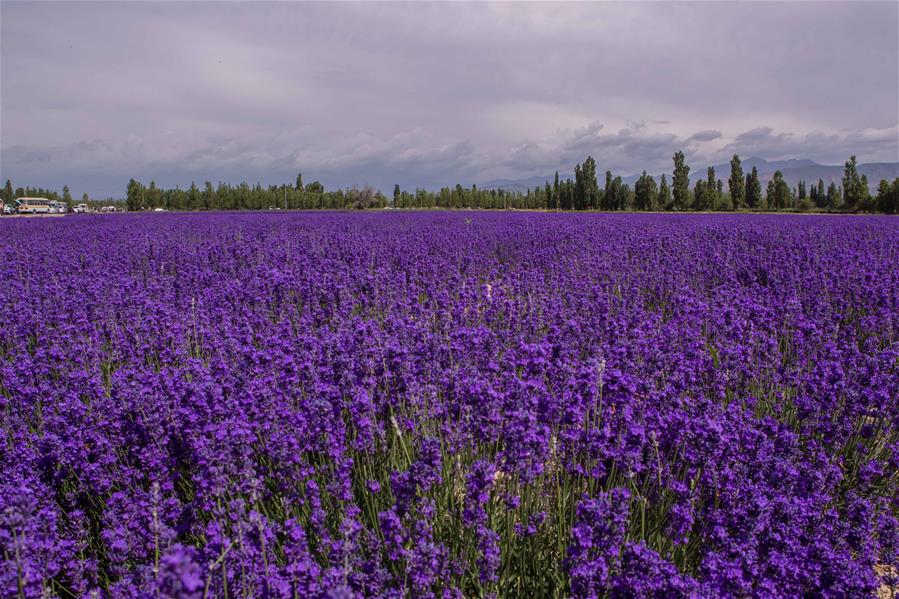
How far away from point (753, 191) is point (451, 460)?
51.8 metres

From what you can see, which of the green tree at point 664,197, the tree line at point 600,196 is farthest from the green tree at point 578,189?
the green tree at point 664,197

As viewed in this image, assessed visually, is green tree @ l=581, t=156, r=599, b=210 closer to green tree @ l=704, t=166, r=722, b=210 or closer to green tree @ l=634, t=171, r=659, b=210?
green tree @ l=634, t=171, r=659, b=210

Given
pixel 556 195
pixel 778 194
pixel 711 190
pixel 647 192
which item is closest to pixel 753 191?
pixel 778 194

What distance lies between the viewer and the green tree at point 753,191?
45.5 metres

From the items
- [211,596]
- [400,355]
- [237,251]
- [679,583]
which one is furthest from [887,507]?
[237,251]

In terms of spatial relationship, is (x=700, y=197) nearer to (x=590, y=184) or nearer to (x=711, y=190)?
(x=711, y=190)

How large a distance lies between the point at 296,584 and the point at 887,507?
3.00m

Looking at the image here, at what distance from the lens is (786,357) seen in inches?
189

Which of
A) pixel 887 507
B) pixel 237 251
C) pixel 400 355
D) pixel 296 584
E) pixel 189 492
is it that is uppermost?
pixel 237 251

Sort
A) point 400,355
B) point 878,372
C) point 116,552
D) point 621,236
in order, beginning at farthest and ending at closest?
point 621,236 < point 878,372 < point 400,355 < point 116,552

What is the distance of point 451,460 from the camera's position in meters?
2.59

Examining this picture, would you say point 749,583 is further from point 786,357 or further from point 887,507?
point 786,357

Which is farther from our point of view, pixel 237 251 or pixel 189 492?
pixel 237 251

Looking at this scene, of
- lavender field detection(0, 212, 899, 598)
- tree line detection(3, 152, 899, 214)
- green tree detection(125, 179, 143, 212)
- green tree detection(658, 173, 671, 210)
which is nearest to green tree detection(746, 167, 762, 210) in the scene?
tree line detection(3, 152, 899, 214)
